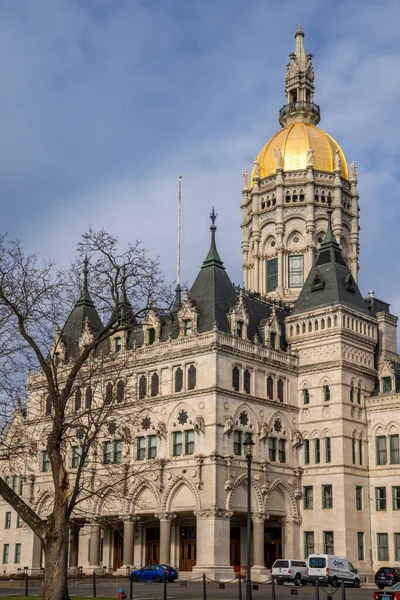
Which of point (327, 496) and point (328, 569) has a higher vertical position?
point (327, 496)

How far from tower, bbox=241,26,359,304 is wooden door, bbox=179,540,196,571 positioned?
93.6 ft

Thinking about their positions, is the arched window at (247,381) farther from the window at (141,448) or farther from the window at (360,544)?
Answer: the window at (360,544)

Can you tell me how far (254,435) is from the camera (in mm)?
65000

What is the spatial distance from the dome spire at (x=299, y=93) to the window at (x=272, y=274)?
19865 mm

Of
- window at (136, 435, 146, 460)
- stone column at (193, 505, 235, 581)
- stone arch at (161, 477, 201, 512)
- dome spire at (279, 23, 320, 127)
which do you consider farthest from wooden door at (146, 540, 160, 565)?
dome spire at (279, 23, 320, 127)

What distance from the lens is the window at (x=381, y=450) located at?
228 feet

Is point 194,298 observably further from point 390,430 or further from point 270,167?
point 270,167

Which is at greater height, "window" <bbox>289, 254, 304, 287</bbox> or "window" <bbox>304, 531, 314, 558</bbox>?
"window" <bbox>289, 254, 304, 287</bbox>

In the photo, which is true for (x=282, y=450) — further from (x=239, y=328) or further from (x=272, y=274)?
(x=272, y=274)

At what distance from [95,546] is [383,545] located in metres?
23.4

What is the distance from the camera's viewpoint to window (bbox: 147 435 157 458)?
2606 inches

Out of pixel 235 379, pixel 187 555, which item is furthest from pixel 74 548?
pixel 235 379

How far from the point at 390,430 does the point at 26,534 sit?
33.6m

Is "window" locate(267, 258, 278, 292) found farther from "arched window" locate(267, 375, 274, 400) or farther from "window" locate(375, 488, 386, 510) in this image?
"window" locate(375, 488, 386, 510)
